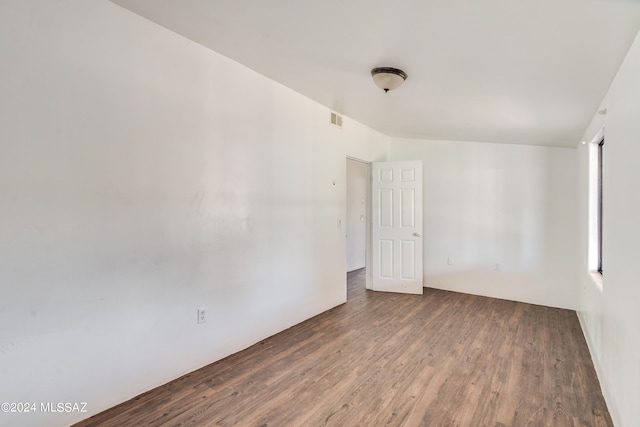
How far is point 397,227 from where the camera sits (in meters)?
5.05

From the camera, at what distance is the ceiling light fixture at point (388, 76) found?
2391 millimetres

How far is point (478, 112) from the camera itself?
3.22 m

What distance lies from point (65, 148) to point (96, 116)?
0.27 meters

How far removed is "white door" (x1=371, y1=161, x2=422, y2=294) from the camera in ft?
16.2

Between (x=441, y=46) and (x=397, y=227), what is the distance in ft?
11.0

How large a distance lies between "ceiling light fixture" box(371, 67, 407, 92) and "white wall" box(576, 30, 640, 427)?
1.26 meters

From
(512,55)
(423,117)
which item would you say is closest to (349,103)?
(423,117)

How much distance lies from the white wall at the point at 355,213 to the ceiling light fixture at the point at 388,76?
13.0 ft

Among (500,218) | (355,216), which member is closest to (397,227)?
(500,218)

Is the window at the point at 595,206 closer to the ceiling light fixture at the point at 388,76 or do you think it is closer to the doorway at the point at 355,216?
the ceiling light fixture at the point at 388,76

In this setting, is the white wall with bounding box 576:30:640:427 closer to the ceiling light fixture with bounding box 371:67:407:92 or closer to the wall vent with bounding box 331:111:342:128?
the ceiling light fixture with bounding box 371:67:407:92

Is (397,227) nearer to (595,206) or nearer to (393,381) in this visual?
(595,206)

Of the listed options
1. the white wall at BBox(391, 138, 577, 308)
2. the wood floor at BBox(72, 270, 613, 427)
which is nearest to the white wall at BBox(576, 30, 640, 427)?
the wood floor at BBox(72, 270, 613, 427)

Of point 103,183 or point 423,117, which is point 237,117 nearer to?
point 103,183
